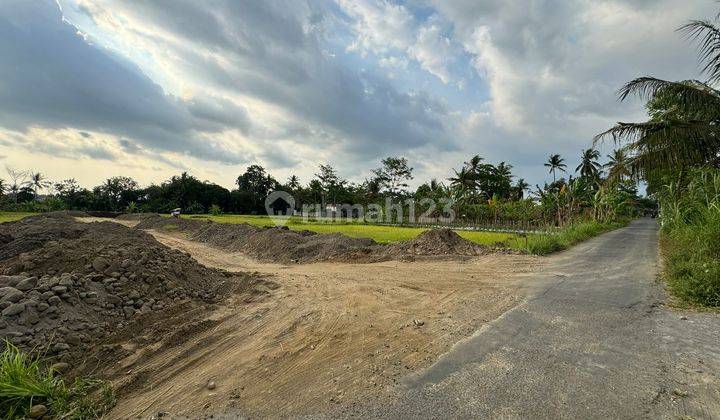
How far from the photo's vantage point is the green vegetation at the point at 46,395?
280 cm

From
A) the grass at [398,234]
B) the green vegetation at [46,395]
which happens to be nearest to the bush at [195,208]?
the grass at [398,234]

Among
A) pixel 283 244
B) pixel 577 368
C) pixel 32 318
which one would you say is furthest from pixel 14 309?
pixel 283 244

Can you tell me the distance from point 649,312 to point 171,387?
6310 millimetres

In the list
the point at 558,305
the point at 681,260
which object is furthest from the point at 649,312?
the point at 681,260

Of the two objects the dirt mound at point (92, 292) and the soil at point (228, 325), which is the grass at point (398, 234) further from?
the dirt mound at point (92, 292)

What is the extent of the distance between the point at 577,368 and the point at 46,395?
4.87 m

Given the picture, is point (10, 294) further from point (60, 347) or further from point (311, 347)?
point (311, 347)

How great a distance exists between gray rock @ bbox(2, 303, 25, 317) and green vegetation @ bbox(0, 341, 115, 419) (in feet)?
2.91

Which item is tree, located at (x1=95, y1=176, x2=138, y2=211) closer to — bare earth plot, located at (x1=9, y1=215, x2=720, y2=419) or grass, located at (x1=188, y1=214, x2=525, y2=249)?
grass, located at (x1=188, y1=214, x2=525, y2=249)

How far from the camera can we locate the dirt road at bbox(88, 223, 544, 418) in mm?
3002

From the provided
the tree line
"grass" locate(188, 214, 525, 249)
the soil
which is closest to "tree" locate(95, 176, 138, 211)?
the tree line

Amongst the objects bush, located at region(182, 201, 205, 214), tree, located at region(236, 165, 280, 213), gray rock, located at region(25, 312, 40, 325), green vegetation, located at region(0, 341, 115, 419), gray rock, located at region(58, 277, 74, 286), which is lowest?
green vegetation, located at region(0, 341, 115, 419)

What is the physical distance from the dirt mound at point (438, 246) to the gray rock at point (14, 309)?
31.7ft

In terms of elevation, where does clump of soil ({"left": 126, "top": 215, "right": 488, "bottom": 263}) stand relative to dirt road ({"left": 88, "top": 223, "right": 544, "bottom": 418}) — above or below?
above
